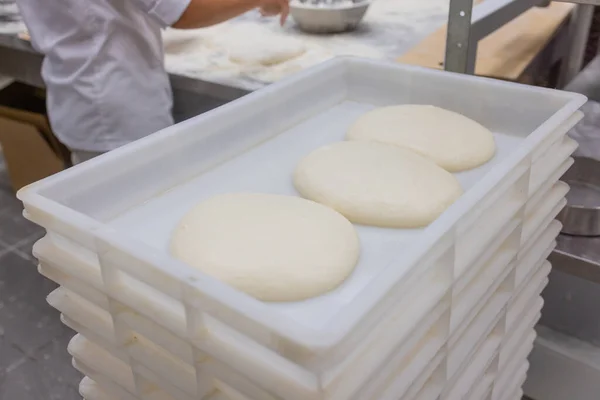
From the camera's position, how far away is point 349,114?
908 millimetres

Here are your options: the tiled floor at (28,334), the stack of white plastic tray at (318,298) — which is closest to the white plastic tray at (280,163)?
the stack of white plastic tray at (318,298)

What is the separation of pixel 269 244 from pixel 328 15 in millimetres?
1322

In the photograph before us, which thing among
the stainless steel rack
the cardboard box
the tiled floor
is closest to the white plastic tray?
the stainless steel rack

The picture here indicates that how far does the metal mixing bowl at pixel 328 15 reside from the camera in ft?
5.72

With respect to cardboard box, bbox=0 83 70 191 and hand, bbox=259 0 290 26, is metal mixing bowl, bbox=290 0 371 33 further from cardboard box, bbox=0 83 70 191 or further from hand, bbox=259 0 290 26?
cardboard box, bbox=0 83 70 191

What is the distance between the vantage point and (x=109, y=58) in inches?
57.1

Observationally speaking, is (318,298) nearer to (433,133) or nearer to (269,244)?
(269,244)

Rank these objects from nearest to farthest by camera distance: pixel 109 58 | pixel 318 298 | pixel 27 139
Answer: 1. pixel 318 298
2. pixel 109 58
3. pixel 27 139

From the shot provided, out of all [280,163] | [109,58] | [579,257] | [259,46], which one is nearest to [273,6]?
[259,46]

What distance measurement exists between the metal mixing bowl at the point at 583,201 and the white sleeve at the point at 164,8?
35.9 inches

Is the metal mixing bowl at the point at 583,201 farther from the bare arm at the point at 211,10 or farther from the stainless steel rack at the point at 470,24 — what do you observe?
the bare arm at the point at 211,10

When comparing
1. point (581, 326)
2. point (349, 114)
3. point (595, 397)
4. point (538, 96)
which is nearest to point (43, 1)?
point (349, 114)

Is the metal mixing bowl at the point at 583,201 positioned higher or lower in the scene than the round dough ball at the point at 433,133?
lower

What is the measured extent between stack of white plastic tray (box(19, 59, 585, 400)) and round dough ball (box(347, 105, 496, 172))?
32mm
